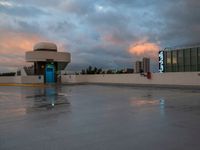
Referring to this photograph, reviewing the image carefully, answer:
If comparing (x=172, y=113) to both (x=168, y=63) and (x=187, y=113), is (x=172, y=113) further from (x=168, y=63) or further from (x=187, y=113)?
(x=168, y=63)

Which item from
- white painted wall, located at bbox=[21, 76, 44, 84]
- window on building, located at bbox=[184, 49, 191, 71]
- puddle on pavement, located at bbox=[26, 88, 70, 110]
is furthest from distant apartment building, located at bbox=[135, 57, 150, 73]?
puddle on pavement, located at bbox=[26, 88, 70, 110]

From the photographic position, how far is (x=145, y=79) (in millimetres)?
42719

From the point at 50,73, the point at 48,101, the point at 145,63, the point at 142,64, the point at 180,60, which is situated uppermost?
the point at 180,60

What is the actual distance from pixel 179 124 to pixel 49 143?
4.17 meters

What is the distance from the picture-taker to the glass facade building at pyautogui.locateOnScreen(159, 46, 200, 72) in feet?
147

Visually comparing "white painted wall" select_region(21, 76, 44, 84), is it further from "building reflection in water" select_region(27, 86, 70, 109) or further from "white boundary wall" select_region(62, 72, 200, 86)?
"building reflection in water" select_region(27, 86, 70, 109)

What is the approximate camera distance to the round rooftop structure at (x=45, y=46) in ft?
191

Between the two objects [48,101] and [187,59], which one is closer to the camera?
[48,101]

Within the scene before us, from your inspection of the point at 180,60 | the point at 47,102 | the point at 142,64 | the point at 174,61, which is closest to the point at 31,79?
the point at 142,64

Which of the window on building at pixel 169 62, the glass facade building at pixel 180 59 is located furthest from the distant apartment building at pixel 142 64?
the window on building at pixel 169 62

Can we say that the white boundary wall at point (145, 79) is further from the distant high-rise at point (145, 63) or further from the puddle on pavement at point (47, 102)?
the puddle on pavement at point (47, 102)

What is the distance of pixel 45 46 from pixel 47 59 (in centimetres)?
366

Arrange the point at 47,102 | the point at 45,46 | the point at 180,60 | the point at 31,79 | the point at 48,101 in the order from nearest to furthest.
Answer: the point at 47,102 → the point at 48,101 → the point at 180,60 → the point at 31,79 → the point at 45,46

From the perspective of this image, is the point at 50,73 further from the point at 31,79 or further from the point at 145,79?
the point at 145,79
